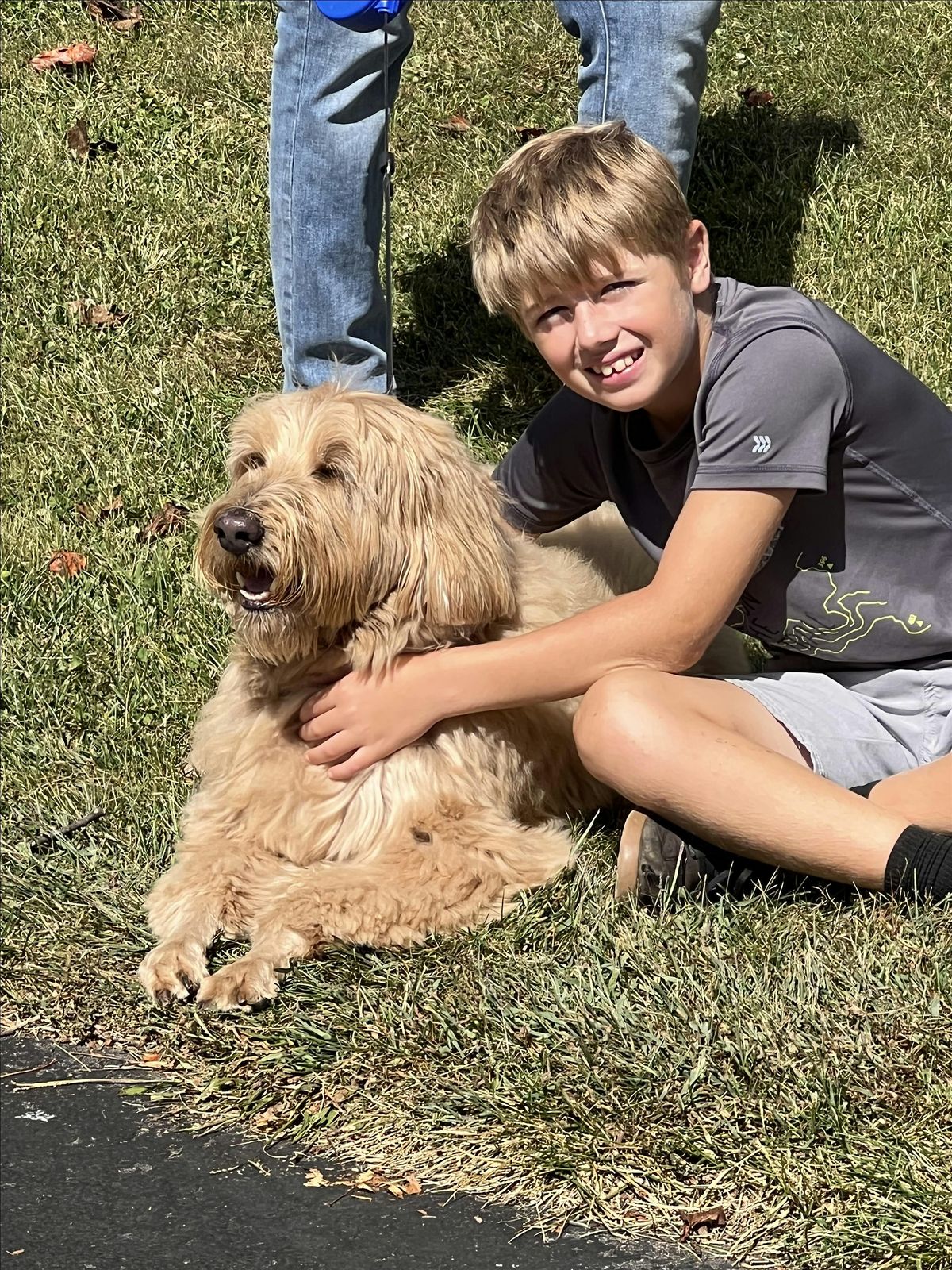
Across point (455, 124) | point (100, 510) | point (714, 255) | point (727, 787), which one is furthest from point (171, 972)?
point (455, 124)

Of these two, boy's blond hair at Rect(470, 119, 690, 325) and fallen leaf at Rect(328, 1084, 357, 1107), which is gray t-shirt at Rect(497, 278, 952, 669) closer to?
boy's blond hair at Rect(470, 119, 690, 325)

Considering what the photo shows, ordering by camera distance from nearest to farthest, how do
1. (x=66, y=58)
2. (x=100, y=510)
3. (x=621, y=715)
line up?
(x=621, y=715) < (x=100, y=510) < (x=66, y=58)

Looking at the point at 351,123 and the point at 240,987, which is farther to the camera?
the point at 351,123

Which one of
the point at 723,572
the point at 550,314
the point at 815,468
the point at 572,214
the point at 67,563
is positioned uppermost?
the point at 572,214

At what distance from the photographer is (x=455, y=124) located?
6777mm

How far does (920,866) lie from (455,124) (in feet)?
15.2

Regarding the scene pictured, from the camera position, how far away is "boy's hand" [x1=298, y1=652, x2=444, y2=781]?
3.49m

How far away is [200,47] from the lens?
23.7ft

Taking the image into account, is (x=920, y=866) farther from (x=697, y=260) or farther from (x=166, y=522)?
(x=166, y=522)

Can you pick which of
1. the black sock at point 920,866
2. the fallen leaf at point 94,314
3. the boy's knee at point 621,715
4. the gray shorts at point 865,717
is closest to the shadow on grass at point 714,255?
the fallen leaf at point 94,314

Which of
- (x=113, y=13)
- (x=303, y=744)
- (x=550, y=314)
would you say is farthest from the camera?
(x=113, y=13)

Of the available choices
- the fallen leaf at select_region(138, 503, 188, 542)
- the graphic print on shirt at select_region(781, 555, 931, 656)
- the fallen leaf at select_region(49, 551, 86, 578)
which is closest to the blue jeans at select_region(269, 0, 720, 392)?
the fallen leaf at select_region(138, 503, 188, 542)

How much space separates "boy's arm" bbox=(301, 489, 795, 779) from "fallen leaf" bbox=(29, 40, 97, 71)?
4818 millimetres

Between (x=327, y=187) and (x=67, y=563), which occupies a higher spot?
(x=327, y=187)
